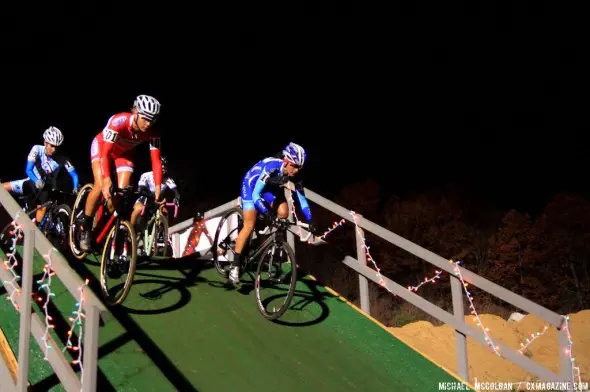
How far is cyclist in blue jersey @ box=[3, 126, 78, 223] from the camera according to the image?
8438mm

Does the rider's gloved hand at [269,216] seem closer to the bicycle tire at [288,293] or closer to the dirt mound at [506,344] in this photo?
the bicycle tire at [288,293]

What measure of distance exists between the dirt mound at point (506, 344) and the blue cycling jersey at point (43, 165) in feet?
24.3

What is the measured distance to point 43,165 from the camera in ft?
28.2

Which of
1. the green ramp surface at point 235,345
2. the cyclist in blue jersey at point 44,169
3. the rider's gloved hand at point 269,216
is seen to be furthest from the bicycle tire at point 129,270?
the cyclist in blue jersey at point 44,169

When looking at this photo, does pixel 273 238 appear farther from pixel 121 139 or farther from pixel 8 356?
pixel 8 356

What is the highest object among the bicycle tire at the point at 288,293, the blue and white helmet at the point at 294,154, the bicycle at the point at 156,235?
the blue and white helmet at the point at 294,154

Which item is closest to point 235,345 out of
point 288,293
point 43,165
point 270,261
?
point 288,293

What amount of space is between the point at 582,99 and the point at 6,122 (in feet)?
112

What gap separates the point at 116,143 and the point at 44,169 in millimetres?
2103

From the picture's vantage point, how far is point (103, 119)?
33.5m

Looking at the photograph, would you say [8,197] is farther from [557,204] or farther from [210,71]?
[210,71]

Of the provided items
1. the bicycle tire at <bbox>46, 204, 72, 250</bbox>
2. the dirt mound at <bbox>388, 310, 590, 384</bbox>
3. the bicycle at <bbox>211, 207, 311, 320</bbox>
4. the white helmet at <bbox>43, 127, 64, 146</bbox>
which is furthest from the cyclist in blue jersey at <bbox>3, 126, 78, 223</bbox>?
the dirt mound at <bbox>388, 310, 590, 384</bbox>

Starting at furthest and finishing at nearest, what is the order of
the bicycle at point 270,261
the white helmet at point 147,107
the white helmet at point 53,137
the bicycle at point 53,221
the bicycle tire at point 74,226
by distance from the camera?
1. the white helmet at point 53,137
2. the bicycle at point 53,221
3. the bicycle tire at point 74,226
4. the bicycle at point 270,261
5. the white helmet at point 147,107

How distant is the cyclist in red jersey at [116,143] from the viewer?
6363 millimetres
